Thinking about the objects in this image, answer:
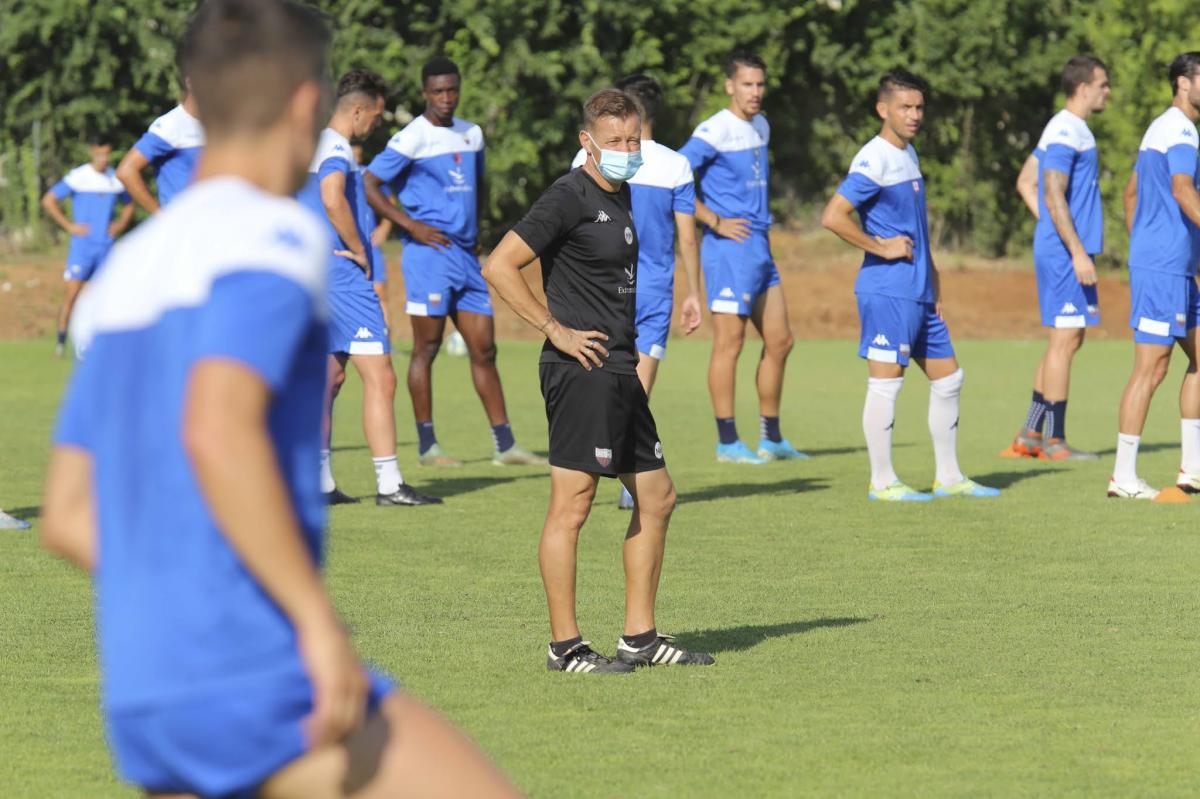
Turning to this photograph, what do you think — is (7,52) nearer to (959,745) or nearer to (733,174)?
(733,174)

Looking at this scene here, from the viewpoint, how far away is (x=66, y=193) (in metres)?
24.1

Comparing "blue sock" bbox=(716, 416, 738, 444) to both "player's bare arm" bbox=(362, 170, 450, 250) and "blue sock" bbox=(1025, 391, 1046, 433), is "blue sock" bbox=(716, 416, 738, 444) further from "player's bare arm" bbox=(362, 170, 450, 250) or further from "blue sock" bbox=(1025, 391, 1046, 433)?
"player's bare arm" bbox=(362, 170, 450, 250)

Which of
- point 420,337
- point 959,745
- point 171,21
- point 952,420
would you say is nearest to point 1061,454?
point 952,420

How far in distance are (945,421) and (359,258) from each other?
3489 mm

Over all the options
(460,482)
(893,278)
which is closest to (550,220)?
(893,278)

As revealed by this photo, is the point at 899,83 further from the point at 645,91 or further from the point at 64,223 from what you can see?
the point at 64,223

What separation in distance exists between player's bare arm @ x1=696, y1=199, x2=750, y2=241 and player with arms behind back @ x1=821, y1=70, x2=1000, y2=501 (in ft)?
6.34

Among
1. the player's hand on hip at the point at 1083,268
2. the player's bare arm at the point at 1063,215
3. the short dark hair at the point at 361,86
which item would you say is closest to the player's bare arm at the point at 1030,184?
the player's bare arm at the point at 1063,215

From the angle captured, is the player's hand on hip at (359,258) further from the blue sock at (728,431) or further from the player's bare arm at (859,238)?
the blue sock at (728,431)

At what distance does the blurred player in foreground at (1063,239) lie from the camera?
43.2ft

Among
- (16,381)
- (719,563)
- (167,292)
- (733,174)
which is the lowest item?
(16,381)

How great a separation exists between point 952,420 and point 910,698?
17.7 feet

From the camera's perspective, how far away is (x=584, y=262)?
6863 millimetres

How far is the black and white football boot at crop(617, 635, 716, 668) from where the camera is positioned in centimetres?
680
